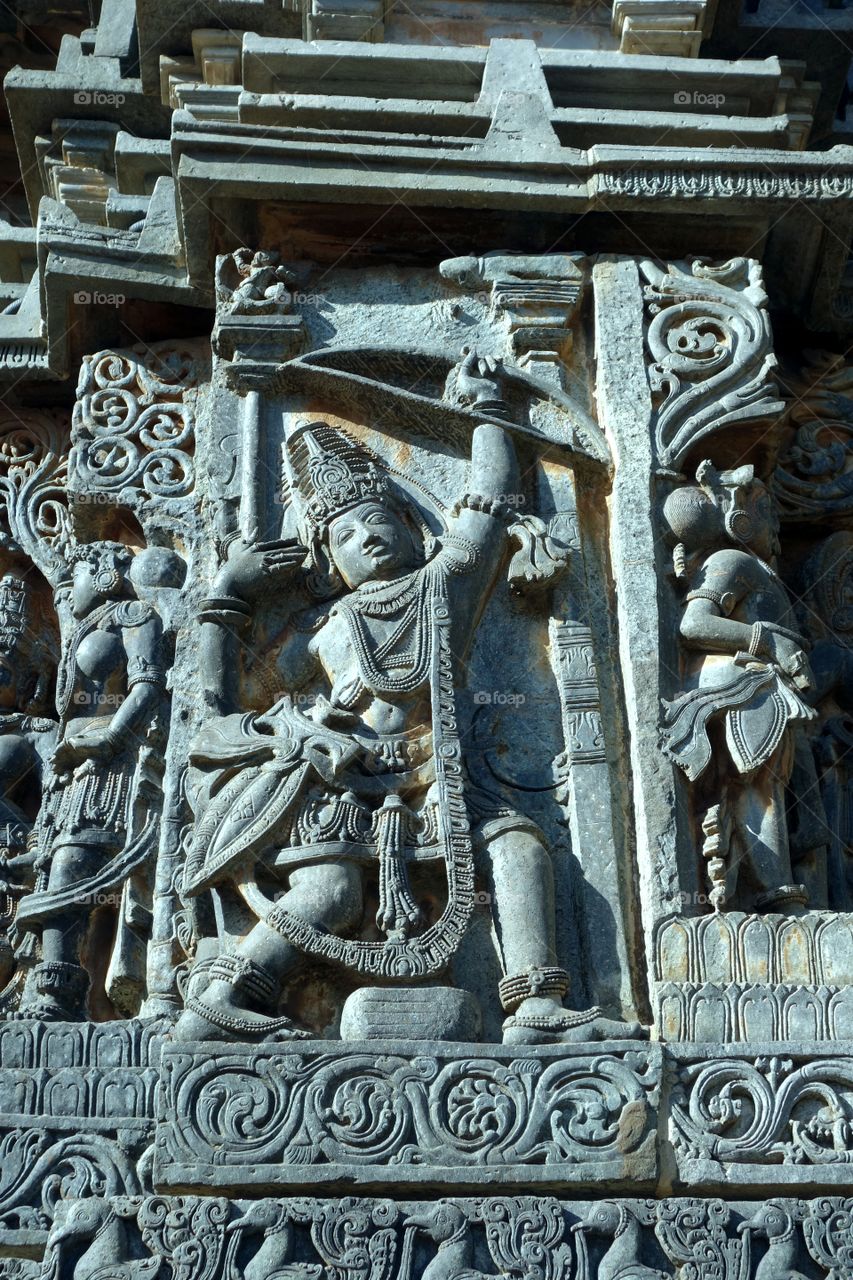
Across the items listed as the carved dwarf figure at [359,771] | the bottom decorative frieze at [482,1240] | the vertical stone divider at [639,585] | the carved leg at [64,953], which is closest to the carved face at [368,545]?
the carved dwarf figure at [359,771]

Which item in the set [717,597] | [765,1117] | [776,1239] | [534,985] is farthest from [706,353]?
[776,1239]

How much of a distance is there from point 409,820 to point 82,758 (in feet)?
5.38

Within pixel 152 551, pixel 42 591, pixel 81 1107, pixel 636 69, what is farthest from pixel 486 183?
pixel 81 1107

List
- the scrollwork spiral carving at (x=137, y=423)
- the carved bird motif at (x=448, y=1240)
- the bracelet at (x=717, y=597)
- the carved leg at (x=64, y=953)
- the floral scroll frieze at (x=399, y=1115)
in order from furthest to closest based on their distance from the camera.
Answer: the scrollwork spiral carving at (x=137, y=423) → the bracelet at (x=717, y=597) → the carved leg at (x=64, y=953) → the floral scroll frieze at (x=399, y=1115) → the carved bird motif at (x=448, y=1240)

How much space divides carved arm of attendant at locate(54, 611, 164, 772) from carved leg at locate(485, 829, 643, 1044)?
1.71 metres

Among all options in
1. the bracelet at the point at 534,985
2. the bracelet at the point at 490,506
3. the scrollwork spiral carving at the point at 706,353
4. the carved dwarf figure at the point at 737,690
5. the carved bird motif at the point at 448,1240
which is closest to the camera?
the carved bird motif at the point at 448,1240

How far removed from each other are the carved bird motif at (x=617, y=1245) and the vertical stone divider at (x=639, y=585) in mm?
887

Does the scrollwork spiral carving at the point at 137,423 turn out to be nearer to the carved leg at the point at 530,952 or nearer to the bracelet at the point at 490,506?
the bracelet at the point at 490,506

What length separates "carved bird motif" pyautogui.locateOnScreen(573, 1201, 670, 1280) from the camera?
21.4 feet

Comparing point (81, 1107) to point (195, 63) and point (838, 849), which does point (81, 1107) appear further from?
point (195, 63)

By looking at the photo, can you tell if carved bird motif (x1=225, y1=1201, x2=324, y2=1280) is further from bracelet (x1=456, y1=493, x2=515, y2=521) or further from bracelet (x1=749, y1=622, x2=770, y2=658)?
bracelet (x1=456, y1=493, x2=515, y2=521)

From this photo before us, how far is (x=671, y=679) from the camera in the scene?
25.8ft

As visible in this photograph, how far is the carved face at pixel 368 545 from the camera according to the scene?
809 cm

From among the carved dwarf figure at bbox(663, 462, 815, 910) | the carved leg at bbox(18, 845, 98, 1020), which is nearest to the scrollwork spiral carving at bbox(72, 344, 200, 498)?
the carved leg at bbox(18, 845, 98, 1020)
